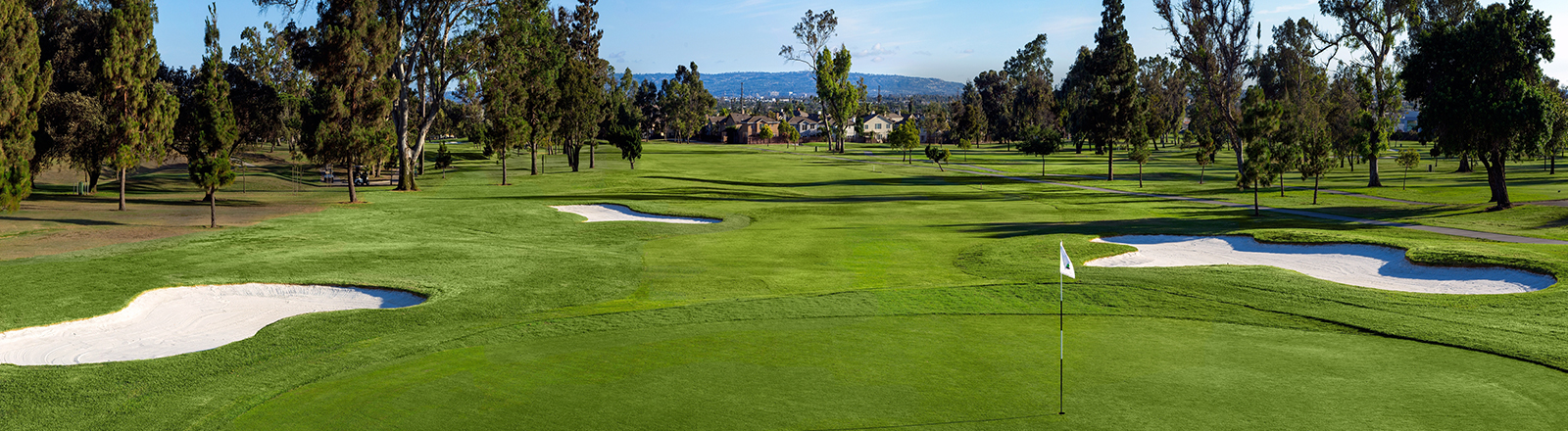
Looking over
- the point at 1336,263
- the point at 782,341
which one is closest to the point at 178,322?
the point at 782,341

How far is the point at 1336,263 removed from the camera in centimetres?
2520

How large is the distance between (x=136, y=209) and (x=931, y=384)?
40350 mm

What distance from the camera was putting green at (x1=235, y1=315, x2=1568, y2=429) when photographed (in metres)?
9.56

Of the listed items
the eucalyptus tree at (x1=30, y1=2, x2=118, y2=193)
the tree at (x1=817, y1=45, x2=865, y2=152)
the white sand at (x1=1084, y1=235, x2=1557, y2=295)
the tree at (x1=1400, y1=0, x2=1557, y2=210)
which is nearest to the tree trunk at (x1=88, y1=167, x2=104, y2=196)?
the eucalyptus tree at (x1=30, y1=2, x2=118, y2=193)

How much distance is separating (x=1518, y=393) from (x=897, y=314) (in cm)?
842

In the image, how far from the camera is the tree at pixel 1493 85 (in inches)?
1423

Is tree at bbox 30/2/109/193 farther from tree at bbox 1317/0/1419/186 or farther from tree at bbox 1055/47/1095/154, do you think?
tree at bbox 1055/47/1095/154

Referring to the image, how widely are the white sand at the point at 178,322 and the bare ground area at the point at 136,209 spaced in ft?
26.8

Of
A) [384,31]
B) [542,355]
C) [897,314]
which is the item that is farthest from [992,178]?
[542,355]

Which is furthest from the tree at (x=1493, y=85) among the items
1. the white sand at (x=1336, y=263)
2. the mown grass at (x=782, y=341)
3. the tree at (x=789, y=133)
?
the tree at (x=789, y=133)

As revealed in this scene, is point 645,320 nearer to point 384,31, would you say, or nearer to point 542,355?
point 542,355

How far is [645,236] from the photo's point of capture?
105 ft

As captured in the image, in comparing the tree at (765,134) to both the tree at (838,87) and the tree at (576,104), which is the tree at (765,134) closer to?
the tree at (838,87)

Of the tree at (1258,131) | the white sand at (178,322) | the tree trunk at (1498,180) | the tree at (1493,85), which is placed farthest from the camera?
the tree at (1258,131)
